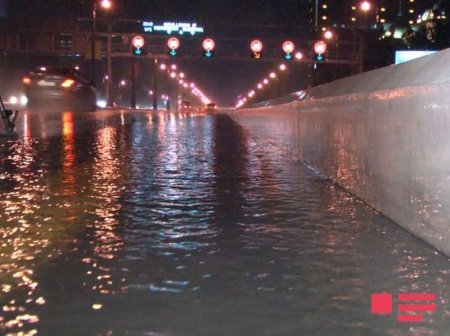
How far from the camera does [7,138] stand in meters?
15.0

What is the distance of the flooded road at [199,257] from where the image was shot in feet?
13.0

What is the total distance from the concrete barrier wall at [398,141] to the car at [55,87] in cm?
1670

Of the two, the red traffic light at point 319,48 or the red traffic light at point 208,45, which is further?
the red traffic light at point 208,45

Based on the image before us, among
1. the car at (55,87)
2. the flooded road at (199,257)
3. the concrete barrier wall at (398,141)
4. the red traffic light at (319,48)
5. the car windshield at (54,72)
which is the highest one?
the red traffic light at (319,48)

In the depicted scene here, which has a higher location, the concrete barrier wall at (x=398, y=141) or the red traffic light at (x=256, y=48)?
the red traffic light at (x=256, y=48)

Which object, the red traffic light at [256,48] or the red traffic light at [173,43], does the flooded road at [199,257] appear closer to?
the red traffic light at [173,43]

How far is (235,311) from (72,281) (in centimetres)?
121

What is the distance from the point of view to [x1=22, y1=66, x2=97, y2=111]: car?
2505cm

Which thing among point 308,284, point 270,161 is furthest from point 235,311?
point 270,161

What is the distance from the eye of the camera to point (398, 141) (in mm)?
6277

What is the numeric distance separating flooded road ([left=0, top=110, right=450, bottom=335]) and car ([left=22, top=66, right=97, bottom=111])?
15.6 m

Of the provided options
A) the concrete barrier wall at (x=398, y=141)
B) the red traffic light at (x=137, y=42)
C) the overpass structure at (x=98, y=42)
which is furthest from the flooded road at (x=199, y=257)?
the overpass structure at (x=98, y=42)

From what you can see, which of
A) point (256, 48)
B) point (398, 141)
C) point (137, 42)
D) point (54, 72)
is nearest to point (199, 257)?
point (398, 141)

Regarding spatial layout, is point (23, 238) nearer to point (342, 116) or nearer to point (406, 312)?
point (406, 312)
